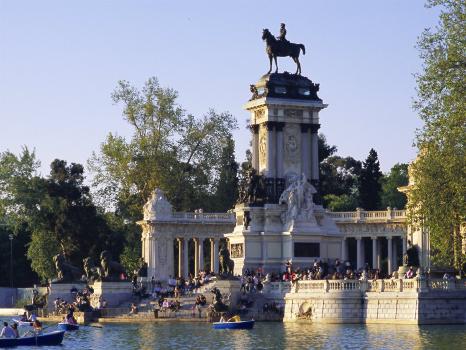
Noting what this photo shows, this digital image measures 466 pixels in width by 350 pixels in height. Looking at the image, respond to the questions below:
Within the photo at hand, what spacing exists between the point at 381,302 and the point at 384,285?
2.72ft

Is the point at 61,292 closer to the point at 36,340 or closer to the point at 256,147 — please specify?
the point at 256,147

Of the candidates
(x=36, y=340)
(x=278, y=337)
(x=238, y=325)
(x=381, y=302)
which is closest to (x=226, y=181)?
(x=238, y=325)

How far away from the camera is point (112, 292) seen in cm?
8762

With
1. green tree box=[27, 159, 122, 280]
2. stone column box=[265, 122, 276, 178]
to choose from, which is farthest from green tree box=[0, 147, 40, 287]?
stone column box=[265, 122, 276, 178]

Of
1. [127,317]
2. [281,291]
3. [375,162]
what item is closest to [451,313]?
[281,291]

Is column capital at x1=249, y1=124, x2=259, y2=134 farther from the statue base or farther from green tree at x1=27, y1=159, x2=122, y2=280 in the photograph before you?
green tree at x1=27, y1=159, x2=122, y2=280

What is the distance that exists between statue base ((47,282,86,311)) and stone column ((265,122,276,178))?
46.5ft

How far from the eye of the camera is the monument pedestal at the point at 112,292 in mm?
87312

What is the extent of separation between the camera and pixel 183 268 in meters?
108

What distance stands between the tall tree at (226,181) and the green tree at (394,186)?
13.6m

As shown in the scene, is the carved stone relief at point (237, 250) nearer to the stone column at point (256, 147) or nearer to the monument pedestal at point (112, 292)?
the stone column at point (256, 147)

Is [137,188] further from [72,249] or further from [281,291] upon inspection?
[281,291]

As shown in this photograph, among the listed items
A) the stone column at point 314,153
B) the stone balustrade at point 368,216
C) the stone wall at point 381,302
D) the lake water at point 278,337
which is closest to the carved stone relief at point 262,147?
the stone column at point 314,153

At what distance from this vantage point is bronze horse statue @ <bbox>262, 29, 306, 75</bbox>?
93000 millimetres
